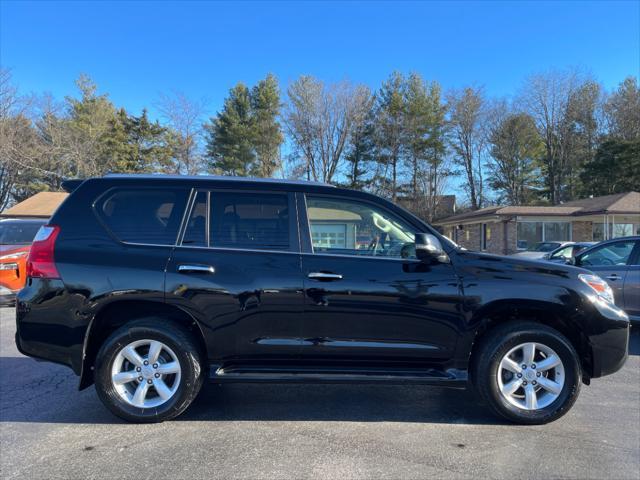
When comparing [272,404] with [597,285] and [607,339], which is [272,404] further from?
[597,285]

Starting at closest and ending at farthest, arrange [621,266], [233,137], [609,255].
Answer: [621,266], [609,255], [233,137]

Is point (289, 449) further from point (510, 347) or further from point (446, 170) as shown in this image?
point (446, 170)

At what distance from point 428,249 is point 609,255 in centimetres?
521

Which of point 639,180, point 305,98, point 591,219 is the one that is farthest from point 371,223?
point 639,180

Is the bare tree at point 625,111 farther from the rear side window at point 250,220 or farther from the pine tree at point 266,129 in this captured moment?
the rear side window at point 250,220

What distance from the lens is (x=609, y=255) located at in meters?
6.95

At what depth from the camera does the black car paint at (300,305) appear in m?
3.39

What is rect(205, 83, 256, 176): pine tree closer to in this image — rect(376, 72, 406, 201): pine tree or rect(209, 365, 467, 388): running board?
rect(376, 72, 406, 201): pine tree

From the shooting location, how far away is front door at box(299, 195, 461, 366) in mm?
3412

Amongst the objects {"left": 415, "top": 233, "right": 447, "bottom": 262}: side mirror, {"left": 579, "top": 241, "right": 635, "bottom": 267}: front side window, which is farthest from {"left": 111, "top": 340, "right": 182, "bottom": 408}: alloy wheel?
{"left": 579, "top": 241, "right": 635, "bottom": 267}: front side window

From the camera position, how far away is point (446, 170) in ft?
142

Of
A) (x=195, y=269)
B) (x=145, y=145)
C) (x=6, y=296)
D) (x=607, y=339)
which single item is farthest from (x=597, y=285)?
(x=145, y=145)

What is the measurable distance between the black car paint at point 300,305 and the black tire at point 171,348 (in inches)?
5.7

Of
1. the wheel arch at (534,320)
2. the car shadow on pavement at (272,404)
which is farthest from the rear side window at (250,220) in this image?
the wheel arch at (534,320)
